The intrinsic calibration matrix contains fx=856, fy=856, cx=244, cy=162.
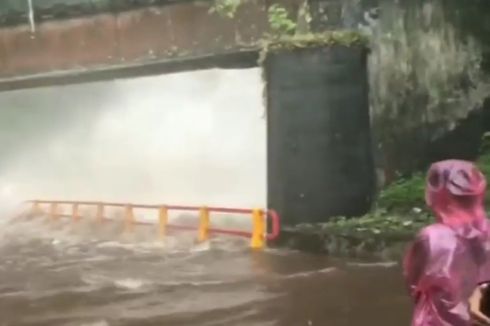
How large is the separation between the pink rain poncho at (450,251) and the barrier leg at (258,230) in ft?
34.6

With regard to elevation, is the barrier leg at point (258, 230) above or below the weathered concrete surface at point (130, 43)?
below

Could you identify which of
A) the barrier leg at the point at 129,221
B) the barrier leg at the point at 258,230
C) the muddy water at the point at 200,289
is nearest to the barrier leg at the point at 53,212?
the barrier leg at the point at 129,221

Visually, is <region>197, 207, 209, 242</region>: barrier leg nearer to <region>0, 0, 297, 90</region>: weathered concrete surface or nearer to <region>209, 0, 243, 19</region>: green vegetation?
<region>0, 0, 297, 90</region>: weathered concrete surface

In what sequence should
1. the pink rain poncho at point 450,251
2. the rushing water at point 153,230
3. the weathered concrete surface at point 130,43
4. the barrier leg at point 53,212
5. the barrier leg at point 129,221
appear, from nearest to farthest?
the pink rain poncho at point 450,251 → the rushing water at point 153,230 → the weathered concrete surface at point 130,43 → the barrier leg at point 129,221 → the barrier leg at point 53,212

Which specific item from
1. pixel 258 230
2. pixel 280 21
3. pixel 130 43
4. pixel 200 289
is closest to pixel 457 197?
pixel 200 289

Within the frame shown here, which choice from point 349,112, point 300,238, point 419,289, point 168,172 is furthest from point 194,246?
point 419,289

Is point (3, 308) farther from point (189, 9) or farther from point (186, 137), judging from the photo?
point (186, 137)

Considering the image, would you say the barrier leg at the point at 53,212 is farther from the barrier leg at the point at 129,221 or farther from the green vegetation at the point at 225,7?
the green vegetation at the point at 225,7

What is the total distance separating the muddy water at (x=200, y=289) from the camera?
9234 mm

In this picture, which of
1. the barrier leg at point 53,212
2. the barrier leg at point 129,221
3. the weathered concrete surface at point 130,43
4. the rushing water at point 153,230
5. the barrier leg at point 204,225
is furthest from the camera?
Result: the barrier leg at point 53,212

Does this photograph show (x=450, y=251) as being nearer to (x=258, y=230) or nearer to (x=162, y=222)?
(x=258, y=230)

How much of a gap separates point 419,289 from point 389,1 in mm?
11067

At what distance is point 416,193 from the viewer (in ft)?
43.1

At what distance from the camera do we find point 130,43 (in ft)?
49.5
